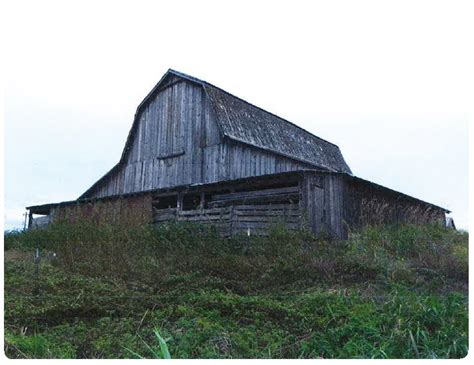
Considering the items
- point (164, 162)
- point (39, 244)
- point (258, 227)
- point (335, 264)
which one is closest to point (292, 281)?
point (335, 264)

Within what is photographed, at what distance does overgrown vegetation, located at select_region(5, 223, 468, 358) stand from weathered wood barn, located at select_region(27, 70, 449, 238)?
2211 millimetres

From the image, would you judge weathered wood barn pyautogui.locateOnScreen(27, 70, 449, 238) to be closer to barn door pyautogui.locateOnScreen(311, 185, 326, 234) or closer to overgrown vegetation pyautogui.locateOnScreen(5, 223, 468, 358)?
barn door pyautogui.locateOnScreen(311, 185, 326, 234)

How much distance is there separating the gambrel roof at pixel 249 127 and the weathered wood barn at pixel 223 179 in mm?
54

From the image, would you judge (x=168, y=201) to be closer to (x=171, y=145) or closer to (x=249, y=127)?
(x=171, y=145)

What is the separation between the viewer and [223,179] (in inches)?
678

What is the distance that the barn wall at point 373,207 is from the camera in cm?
1512

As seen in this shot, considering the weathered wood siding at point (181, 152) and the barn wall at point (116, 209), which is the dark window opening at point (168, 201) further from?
the barn wall at point (116, 209)

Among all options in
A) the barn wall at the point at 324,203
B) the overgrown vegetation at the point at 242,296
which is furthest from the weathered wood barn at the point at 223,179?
the overgrown vegetation at the point at 242,296

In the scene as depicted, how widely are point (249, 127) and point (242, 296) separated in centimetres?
1213

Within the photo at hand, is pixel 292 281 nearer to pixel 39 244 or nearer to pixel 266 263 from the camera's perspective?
pixel 266 263

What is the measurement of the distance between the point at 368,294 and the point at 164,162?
13.3 meters

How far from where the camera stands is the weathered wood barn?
14.6 metres

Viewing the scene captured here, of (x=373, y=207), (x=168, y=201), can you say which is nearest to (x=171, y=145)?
(x=168, y=201)

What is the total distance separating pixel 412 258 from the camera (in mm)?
9312
